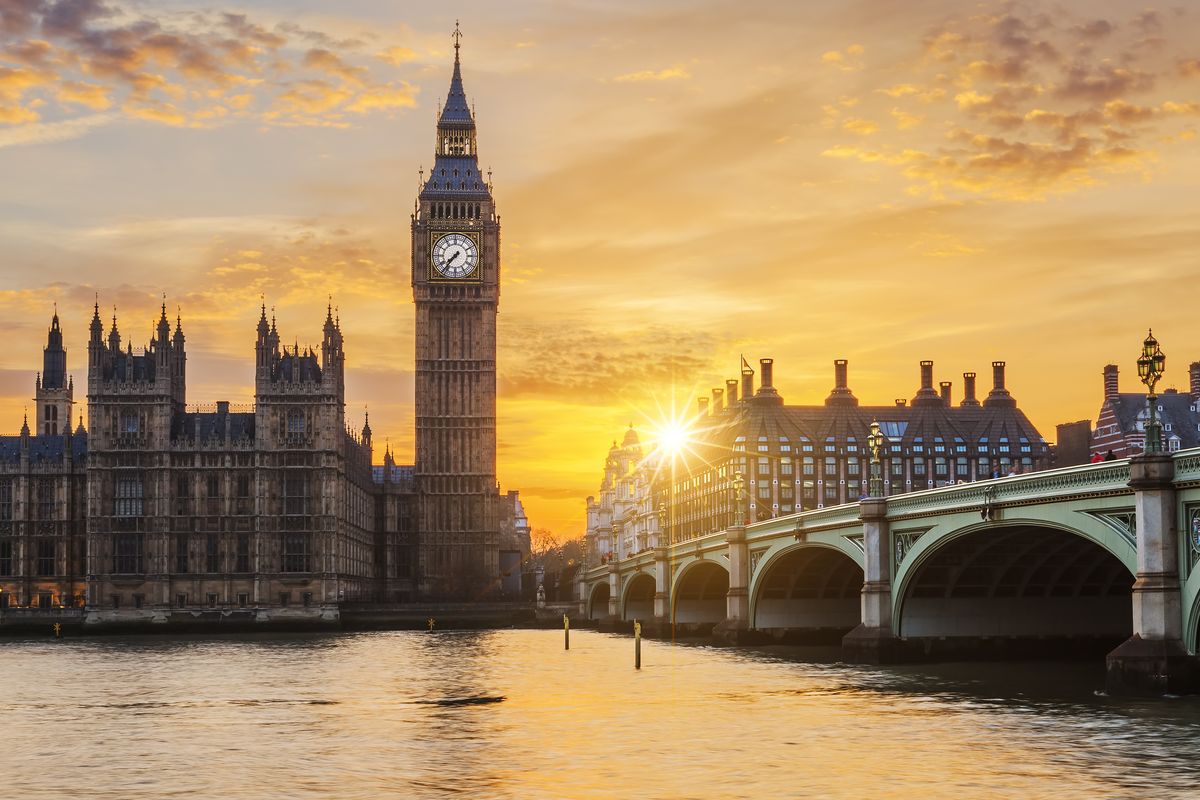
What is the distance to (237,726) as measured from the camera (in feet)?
149

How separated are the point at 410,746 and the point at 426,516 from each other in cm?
14103

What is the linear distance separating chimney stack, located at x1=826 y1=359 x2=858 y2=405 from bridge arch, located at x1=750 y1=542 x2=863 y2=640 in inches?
4001

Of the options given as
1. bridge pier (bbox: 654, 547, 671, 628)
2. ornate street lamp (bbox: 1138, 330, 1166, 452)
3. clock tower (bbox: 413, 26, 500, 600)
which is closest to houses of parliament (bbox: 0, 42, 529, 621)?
clock tower (bbox: 413, 26, 500, 600)

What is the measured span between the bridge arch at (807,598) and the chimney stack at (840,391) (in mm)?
101618

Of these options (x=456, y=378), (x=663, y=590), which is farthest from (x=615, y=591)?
(x=456, y=378)

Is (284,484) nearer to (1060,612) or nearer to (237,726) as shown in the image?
(1060,612)

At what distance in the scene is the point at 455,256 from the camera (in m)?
188

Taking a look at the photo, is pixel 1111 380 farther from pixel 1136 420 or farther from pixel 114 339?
pixel 114 339

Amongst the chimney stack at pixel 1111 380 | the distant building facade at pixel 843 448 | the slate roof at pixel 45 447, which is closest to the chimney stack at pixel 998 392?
the distant building facade at pixel 843 448

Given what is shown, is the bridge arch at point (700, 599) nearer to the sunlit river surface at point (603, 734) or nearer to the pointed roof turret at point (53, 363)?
the sunlit river surface at point (603, 734)

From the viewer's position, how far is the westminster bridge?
43906 mm

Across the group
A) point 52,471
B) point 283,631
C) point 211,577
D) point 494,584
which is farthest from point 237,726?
point 494,584

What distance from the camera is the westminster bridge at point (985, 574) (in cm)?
4391

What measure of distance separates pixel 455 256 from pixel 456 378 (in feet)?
49.0
